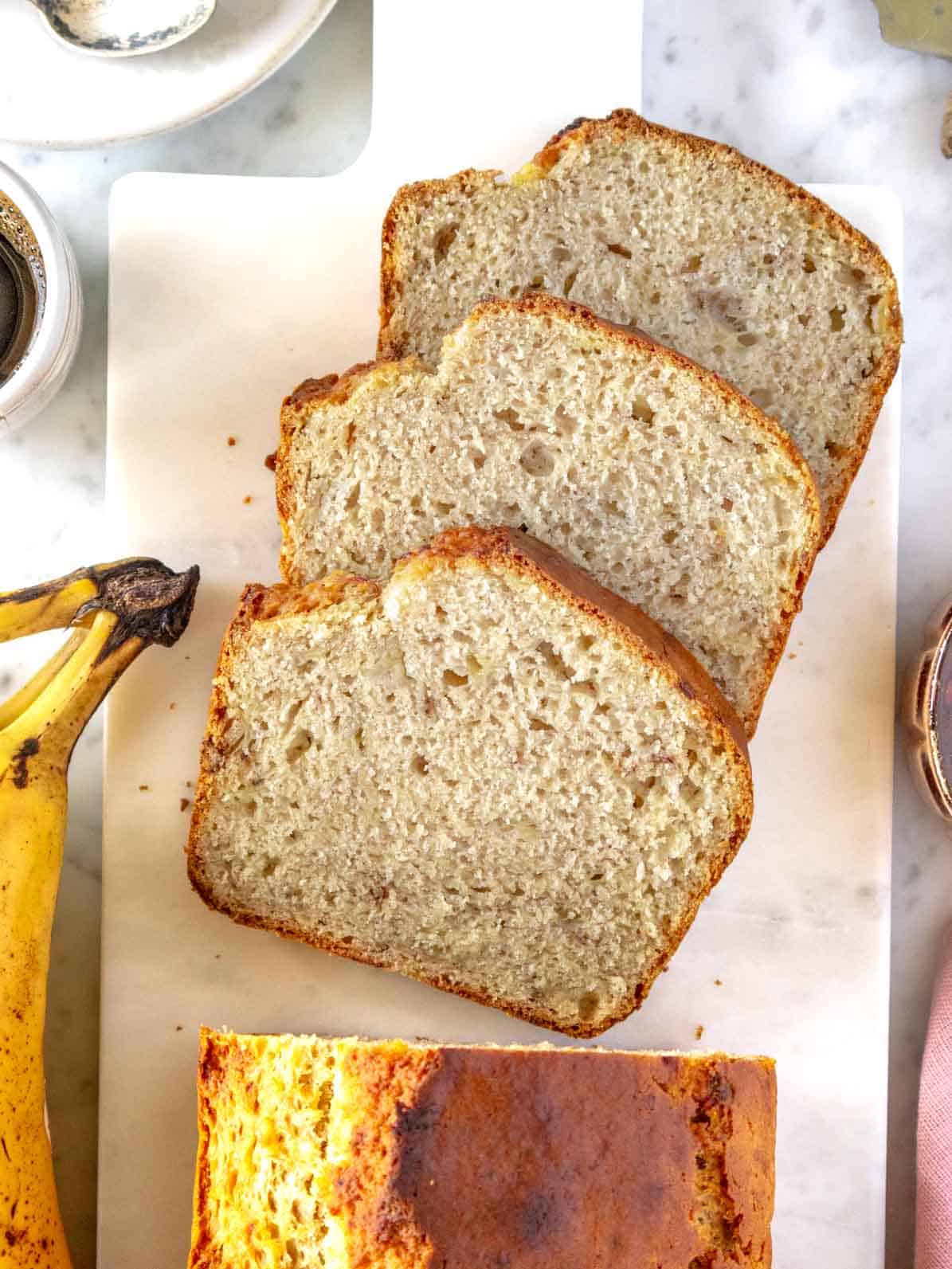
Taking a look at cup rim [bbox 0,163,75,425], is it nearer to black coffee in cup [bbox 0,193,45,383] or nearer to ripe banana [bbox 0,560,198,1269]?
black coffee in cup [bbox 0,193,45,383]

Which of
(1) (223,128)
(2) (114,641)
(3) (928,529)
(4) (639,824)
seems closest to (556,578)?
(4) (639,824)

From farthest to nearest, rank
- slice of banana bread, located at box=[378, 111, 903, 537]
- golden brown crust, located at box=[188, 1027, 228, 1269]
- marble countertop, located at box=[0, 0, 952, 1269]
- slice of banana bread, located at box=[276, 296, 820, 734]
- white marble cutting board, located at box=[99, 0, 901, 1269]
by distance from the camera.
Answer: marble countertop, located at box=[0, 0, 952, 1269] → white marble cutting board, located at box=[99, 0, 901, 1269] → slice of banana bread, located at box=[378, 111, 903, 537] → slice of banana bread, located at box=[276, 296, 820, 734] → golden brown crust, located at box=[188, 1027, 228, 1269]

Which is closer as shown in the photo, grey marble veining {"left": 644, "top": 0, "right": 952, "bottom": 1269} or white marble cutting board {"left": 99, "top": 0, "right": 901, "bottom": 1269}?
white marble cutting board {"left": 99, "top": 0, "right": 901, "bottom": 1269}

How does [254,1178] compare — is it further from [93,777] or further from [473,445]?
[473,445]

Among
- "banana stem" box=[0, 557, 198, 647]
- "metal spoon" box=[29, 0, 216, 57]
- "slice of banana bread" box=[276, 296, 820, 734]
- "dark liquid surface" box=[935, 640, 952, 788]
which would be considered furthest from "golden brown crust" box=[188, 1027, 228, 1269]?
"metal spoon" box=[29, 0, 216, 57]

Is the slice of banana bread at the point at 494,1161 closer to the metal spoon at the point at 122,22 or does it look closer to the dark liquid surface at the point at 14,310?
the dark liquid surface at the point at 14,310

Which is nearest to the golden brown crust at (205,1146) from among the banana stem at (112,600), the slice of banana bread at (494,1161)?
the slice of banana bread at (494,1161)

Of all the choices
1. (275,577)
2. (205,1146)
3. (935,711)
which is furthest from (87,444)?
(935,711)
